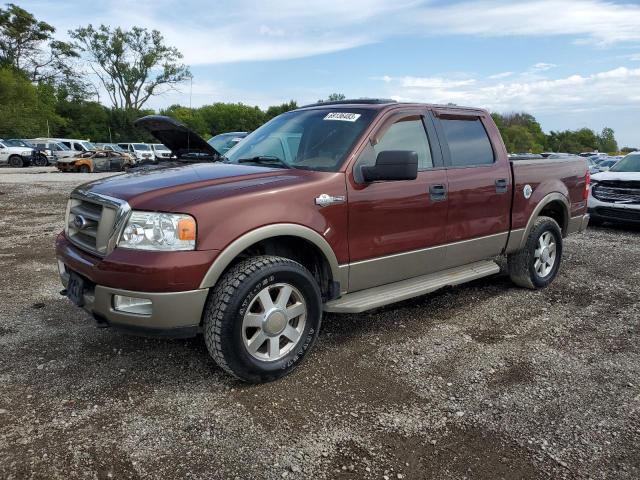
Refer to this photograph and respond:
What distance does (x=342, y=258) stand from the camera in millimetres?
3662

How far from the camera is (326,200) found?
3525mm

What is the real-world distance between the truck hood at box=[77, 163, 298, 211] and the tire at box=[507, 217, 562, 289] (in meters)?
2.83

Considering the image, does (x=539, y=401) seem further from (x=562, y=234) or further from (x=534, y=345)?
(x=562, y=234)

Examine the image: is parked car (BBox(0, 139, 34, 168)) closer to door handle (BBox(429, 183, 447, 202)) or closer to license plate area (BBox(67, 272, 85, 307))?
license plate area (BBox(67, 272, 85, 307))

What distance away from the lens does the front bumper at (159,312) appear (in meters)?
2.98

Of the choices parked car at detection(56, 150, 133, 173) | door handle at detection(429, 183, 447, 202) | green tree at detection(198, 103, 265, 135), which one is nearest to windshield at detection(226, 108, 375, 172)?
door handle at detection(429, 183, 447, 202)

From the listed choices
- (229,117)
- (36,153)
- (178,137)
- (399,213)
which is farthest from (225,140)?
(229,117)

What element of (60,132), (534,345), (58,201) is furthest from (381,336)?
(60,132)

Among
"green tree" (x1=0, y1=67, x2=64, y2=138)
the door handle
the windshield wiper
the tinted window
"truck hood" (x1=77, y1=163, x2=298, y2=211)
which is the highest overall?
"green tree" (x1=0, y1=67, x2=64, y2=138)

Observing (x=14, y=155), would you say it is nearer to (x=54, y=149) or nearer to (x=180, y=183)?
(x=54, y=149)

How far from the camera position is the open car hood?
450cm

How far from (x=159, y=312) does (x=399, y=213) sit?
1905 mm

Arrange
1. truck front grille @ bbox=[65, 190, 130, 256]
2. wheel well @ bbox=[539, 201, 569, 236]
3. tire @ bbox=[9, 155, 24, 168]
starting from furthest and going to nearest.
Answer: tire @ bbox=[9, 155, 24, 168] < wheel well @ bbox=[539, 201, 569, 236] < truck front grille @ bbox=[65, 190, 130, 256]

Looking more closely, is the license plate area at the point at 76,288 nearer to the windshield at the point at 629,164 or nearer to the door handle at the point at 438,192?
the door handle at the point at 438,192
